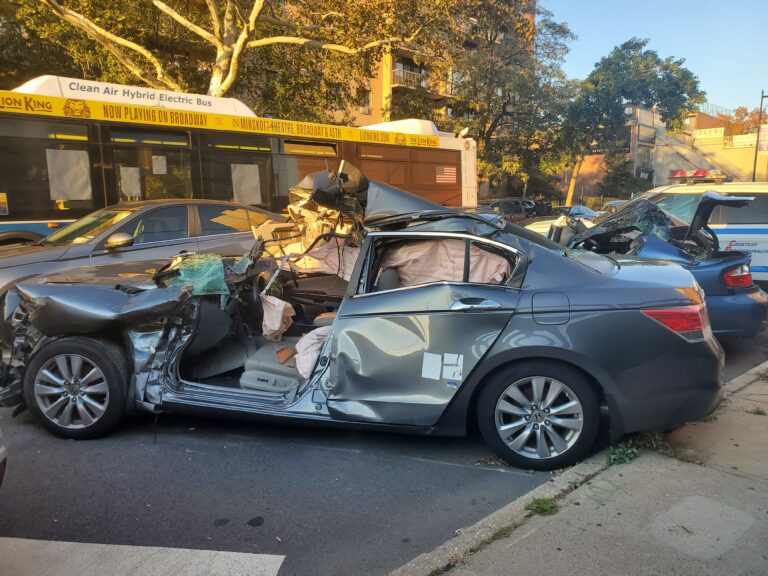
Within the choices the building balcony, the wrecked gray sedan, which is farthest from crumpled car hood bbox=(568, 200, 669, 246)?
the building balcony

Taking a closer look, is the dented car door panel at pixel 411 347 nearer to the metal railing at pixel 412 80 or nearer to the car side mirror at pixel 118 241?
the car side mirror at pixel 118 241

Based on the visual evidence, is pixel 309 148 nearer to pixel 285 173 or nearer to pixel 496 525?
pixel 285 173

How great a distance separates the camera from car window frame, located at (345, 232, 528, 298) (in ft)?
11.8

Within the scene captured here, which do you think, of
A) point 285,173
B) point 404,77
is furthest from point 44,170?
→ point 404,77

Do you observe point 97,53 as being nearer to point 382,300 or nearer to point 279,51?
point 279,51

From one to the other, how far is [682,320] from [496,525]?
165 cm

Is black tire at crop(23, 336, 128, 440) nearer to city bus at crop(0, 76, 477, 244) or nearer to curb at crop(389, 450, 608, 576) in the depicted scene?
curb at crop(389, 450, 608, 576)

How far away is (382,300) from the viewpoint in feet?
12.1

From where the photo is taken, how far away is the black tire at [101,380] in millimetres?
3959

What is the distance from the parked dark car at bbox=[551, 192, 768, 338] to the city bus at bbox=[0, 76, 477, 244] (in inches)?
233

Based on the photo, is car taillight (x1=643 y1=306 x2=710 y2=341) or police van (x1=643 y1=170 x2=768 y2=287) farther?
police van (x1=643 y1=170 x2=768 y2=287)

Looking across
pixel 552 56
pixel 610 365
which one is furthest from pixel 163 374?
pixel 552 56

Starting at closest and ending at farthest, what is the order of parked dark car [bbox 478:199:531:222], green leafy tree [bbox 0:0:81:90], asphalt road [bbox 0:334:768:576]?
asphalt road [bbox 0:334:768:576]
green leafy tree [bbox 0:0:81:90]
parked dark car [bbox 478:199:531:222]

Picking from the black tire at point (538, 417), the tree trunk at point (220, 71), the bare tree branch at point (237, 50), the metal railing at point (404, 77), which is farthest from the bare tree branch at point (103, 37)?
the metal railing at point (404, 77)
